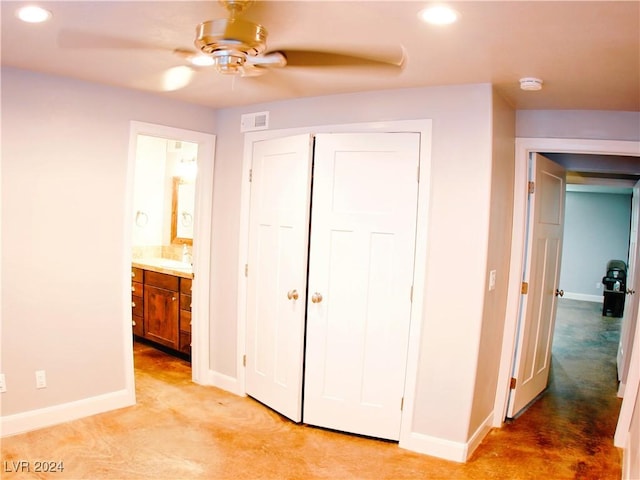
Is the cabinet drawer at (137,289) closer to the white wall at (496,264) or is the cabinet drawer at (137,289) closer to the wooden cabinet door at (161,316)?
the wooden cabinet door at (161,316)

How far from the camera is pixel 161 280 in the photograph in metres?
4.54

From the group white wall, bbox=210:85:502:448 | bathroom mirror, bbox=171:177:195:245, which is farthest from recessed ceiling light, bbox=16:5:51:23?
bathroom mirror, bbox=171:177:195:245

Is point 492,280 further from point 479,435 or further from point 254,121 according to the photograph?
point 254,121

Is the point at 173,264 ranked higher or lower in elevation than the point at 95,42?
lower

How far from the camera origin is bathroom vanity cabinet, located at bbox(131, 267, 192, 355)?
14.2ft

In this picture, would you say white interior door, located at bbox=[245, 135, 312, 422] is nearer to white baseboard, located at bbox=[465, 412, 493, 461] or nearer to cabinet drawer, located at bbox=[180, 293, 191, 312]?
cabinet drawer, located at bbox=[180, 293, 191, 312]

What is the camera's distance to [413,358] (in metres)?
2.95

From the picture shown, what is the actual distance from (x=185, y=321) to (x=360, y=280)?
2002mm

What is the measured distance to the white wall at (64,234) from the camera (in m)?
2.91

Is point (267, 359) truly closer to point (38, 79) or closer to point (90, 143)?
point (90, 143)

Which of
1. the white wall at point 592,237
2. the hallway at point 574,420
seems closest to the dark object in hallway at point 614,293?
the white wall at point 592,237

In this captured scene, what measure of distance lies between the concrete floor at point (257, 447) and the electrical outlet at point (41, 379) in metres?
0.27

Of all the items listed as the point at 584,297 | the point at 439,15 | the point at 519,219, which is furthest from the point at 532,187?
the point at 584,297

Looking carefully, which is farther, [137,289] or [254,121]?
[137,289]
